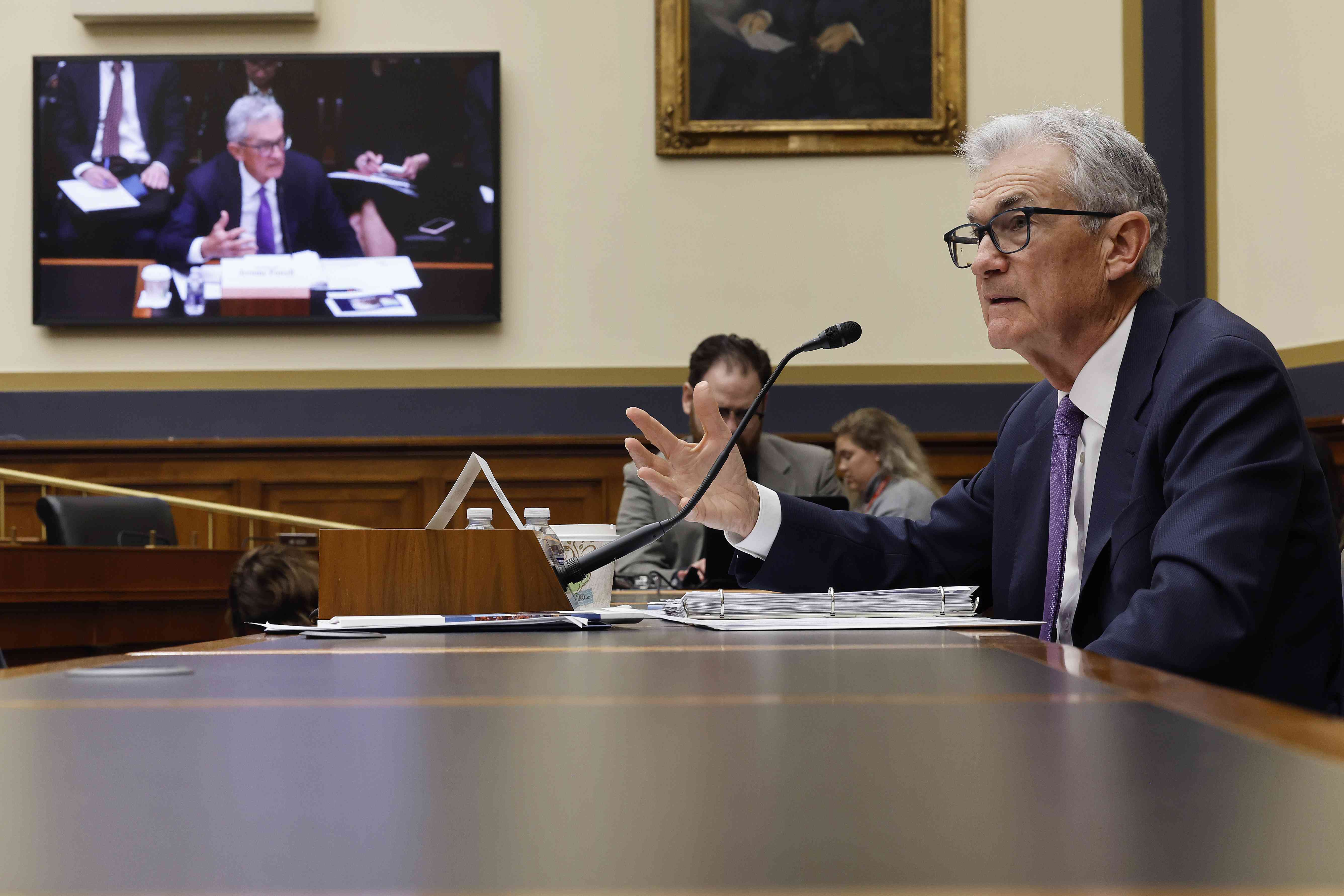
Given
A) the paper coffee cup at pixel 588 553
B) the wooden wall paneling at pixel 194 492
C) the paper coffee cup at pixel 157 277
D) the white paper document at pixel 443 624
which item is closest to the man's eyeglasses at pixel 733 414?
the paper coffee cup at pixel 588 553

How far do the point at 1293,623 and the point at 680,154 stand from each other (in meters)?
4.31

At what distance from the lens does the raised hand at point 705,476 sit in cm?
154

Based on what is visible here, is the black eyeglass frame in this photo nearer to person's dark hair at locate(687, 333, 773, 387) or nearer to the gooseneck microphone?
person's dark hair at locate(687, 333, 773, 387)

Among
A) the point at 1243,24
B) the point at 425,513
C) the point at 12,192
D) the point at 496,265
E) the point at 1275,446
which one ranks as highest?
the point at 1243,24

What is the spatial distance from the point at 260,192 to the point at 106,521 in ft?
5.33

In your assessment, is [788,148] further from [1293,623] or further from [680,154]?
[1293,623]

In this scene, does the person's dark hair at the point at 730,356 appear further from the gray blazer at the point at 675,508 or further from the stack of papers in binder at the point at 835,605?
the stack of papers in binder at the point at 835,605

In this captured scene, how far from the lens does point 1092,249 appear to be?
1.62 metres

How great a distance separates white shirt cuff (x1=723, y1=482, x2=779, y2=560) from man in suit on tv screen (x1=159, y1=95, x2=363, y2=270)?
4.05m

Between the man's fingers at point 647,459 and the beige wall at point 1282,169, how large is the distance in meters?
3.96

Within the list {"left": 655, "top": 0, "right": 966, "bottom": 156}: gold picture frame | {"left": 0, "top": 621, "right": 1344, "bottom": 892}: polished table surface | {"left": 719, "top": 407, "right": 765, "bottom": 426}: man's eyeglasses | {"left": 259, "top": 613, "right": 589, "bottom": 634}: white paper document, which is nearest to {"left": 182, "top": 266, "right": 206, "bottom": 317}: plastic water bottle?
{"left": 655, "top": 0, "right": 966, "bottom": 156}: gold picture frame

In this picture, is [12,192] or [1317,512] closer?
[1317,512]

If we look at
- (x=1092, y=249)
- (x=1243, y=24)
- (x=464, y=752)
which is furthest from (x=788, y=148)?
(x=464, y=752)

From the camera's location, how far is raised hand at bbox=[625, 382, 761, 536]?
5.05ft
